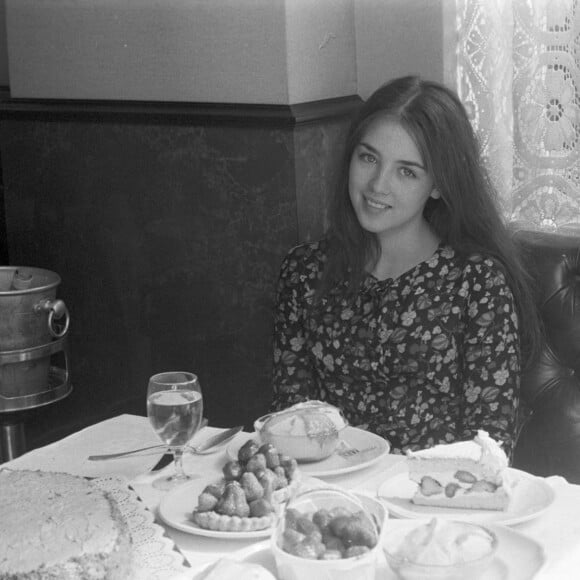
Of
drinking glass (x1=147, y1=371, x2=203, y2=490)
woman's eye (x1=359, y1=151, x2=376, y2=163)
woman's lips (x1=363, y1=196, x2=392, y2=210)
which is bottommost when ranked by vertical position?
drinking glass (x1=147, y1=371, x2=203, y2=490)

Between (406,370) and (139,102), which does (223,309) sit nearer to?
(139,102)

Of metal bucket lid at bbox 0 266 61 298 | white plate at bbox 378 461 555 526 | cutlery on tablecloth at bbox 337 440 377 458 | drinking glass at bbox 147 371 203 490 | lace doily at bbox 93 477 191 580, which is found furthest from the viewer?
metal bucket lid at bbox 0 266 61 298

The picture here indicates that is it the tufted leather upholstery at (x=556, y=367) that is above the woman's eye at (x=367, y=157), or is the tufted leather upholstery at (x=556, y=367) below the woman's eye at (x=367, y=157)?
below

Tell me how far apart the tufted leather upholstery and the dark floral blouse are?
0.08 meters

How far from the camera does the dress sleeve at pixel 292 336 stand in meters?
2.21

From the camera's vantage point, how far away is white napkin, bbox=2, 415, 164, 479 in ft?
5.34

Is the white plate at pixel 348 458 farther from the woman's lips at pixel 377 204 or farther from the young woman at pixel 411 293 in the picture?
the woman's lips at pixel 377 204

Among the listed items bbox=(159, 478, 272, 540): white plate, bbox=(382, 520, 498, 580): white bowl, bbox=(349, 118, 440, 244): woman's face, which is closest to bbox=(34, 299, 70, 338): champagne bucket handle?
bbox=(349, 118, 440, 244): woman's face

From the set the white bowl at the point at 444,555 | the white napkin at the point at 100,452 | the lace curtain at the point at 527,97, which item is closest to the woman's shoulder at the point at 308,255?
the lace curtain at the point at 527,97

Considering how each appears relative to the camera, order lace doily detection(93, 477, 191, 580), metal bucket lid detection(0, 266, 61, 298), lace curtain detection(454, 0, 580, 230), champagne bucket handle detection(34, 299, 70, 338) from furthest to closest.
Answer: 1. metal bucket lid detection(0, 266, 61, 298)
2. champagne bucket handle detection(34, 299, 70, 338)
3. lace curtain detection(454, 0, 580, 230)
4. lace doily detection(93, 477, 191, 580)

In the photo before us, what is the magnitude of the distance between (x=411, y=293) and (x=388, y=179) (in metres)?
0.23

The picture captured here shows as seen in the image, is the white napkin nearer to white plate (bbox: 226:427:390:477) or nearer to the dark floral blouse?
white plate (bbox: 226:427:390:477)

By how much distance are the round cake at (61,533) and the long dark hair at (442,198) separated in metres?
1.01

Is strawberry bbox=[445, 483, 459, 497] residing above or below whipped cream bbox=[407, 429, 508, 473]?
below
